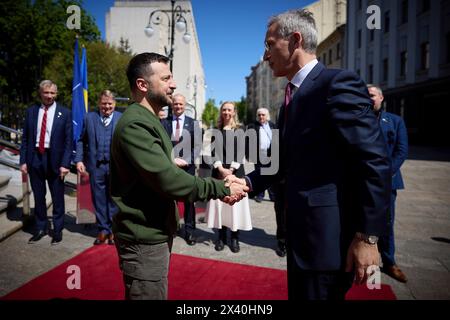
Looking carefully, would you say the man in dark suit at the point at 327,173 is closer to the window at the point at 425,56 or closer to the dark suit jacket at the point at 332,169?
the dark suit jacket at the point at 332,169

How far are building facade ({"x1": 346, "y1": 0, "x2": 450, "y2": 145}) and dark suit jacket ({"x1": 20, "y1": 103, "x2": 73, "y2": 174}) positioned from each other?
2252 cm

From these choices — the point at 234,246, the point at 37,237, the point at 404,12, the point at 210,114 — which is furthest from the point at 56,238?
the point at 210,114

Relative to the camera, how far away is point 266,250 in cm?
494

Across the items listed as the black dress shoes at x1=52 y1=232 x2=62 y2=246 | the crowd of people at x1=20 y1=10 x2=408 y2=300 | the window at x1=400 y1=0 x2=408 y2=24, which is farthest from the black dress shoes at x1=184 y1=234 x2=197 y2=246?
the window at x1=400 y1=0 x2=408 y2=24

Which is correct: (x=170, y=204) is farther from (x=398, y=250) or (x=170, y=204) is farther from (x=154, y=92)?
(x=398, y=250)

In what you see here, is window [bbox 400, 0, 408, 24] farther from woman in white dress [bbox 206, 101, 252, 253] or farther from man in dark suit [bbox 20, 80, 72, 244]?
man in dark suit [bbox 20, 80, 72, 244]

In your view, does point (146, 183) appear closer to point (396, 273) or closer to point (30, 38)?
point (396, 273)

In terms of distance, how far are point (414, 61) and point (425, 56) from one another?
2.55 feet

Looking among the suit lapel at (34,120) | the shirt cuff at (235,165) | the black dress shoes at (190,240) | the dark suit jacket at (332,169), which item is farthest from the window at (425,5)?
the dark suit jacket at (332,169)

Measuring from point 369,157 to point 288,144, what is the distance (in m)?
0.48

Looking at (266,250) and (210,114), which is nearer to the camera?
(266,250)

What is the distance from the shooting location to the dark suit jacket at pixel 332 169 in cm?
162
